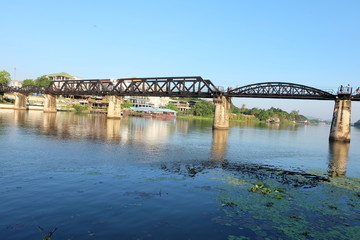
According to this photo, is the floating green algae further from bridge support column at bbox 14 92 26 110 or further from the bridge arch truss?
bridge support column at bbox 14 92 26 110

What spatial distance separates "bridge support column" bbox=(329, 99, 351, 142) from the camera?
2367 inches

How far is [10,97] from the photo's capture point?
159 m

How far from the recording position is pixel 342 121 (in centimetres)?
6025

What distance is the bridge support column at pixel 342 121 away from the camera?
60.1 metres

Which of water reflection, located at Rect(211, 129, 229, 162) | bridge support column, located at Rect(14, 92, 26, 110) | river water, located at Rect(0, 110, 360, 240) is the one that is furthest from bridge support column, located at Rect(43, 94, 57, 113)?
river water, located at Rect(0, 110, 360, 240)

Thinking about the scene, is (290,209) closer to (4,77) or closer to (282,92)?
(282,92)

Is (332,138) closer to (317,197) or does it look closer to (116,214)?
(317,197)

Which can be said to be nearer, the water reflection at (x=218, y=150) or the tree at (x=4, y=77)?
A: the water reflection at (x=218, y=150)

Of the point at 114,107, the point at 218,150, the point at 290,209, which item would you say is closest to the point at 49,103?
the point at 114,107

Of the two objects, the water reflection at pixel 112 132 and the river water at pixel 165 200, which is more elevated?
the river water at pixel 165 200

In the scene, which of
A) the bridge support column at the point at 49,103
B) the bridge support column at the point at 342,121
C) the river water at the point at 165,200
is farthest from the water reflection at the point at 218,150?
the bridge support column at the point at 49,103

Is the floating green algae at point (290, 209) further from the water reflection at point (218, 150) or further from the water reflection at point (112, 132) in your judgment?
the water reflection at point (112, 132)

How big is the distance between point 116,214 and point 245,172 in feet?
45.4

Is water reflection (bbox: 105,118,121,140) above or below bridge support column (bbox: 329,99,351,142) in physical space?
below
